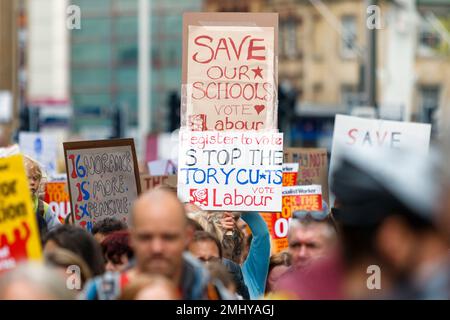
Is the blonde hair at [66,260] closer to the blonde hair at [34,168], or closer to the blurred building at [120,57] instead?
the blonde hair at [34,168]

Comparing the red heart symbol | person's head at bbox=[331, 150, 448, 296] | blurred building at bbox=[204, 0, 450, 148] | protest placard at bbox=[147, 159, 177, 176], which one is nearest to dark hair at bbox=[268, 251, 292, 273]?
the red heart symbol

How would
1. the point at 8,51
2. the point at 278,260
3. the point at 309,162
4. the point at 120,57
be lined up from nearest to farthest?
the point at 278,260, the point at 309,162, the point at 8,51, the point at 120,57

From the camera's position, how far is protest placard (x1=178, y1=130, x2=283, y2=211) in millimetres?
5629

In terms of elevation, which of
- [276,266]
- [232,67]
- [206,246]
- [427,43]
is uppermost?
[427,43]

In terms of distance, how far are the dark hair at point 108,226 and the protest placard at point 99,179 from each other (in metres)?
0.41

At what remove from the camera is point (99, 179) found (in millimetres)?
6211

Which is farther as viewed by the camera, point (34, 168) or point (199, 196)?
point (34, 168)

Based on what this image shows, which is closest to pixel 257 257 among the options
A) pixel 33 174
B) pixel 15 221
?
pixel 33 174

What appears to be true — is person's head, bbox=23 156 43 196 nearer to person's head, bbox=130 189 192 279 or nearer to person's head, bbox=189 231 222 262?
person's head, bbox=189 231 222 262

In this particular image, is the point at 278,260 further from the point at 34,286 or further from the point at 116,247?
the point at 34,286

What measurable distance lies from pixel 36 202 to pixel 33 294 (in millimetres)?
3538

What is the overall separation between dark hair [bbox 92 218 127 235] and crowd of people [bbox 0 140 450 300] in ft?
4.01

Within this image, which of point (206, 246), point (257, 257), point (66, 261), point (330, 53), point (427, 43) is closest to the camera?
point (66, 261)

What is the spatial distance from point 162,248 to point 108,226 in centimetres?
257
